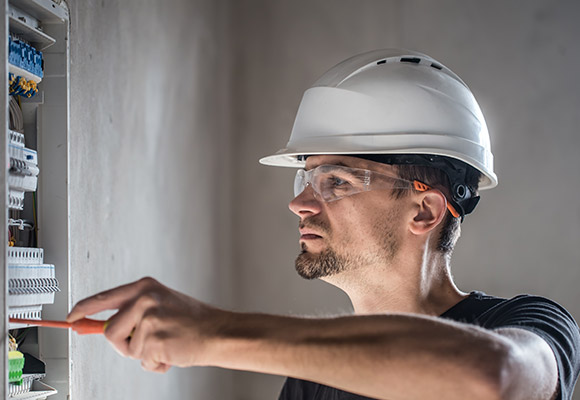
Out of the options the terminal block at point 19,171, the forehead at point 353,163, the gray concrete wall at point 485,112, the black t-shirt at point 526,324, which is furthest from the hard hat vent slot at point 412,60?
the gray concrete wall at point 485,112

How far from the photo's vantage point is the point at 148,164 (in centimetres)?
242

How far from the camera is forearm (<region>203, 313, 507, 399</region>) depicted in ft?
2.89

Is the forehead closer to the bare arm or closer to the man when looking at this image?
the man

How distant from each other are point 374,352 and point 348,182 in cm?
88

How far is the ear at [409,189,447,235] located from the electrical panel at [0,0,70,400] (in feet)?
3.09

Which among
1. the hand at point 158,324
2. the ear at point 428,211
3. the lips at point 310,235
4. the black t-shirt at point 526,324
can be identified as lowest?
the black t-shirt at point 526,324

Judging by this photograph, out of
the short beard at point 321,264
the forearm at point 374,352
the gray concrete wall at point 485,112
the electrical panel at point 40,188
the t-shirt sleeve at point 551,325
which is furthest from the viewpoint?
the gray concrete wall at point 485,112

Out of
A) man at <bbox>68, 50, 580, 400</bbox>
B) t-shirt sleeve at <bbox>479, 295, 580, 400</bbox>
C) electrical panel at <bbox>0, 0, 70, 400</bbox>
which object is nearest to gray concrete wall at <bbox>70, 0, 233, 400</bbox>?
electrical panel at <bbox>0, 0, 70, 400</bbox>

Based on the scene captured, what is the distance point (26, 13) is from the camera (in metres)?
1.42

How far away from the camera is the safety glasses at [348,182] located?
171 cm

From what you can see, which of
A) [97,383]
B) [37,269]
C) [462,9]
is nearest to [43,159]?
[37,269]

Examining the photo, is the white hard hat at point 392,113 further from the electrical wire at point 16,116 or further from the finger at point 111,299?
the finger at point 111,299

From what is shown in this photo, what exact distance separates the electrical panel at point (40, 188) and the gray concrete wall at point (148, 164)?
0.15 m

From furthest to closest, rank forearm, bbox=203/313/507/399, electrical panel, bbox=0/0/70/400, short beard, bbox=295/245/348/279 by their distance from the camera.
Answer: short beard, bbox=295/245/348/279, electrical panel, bbox=0/0/70/400, forearm, bbox=203/313/507/399
